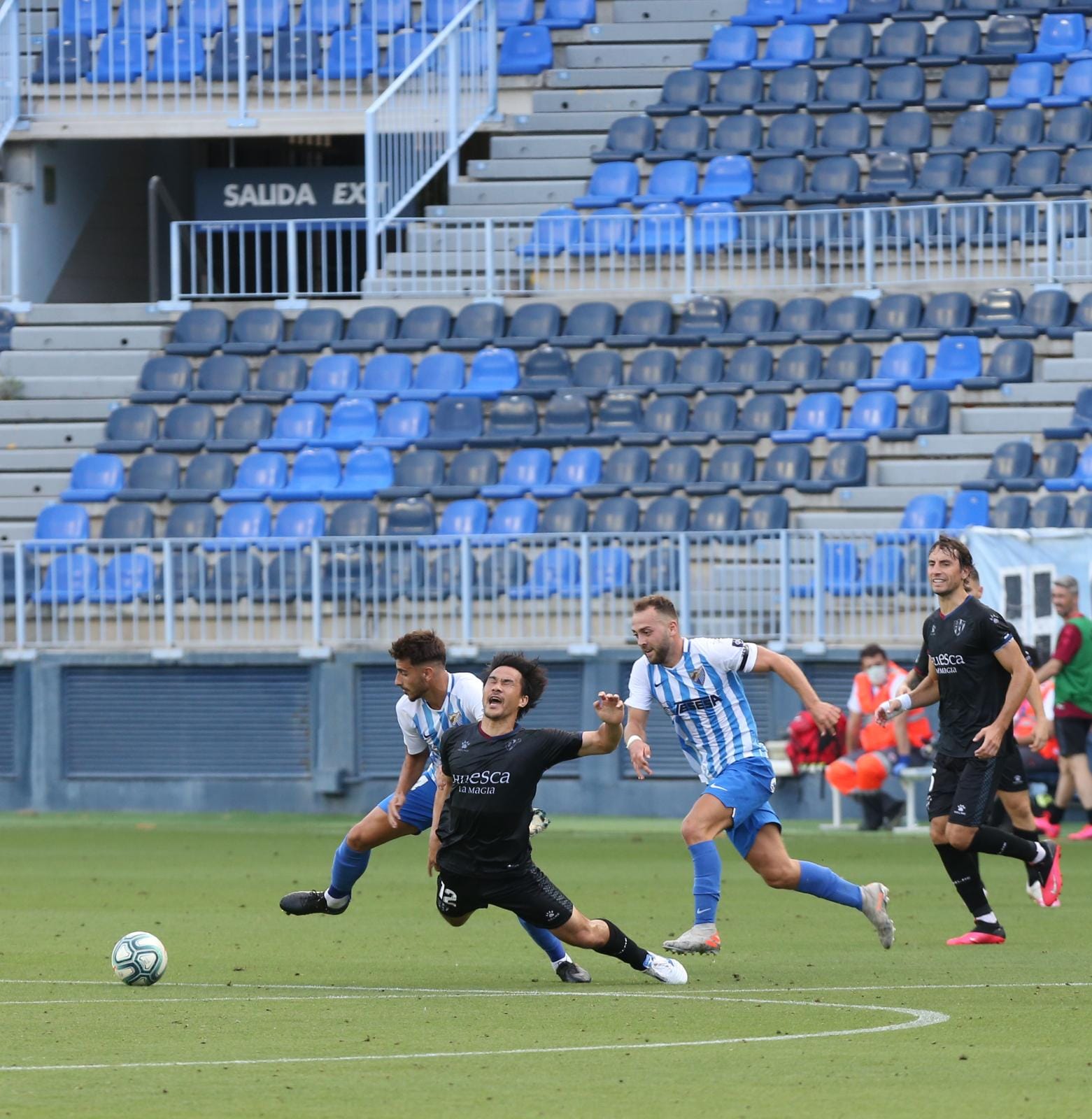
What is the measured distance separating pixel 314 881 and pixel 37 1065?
8008mm

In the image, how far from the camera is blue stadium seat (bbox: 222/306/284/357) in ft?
86.6

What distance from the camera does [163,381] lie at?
2636 centimetres

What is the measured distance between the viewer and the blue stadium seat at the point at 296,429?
2505cm

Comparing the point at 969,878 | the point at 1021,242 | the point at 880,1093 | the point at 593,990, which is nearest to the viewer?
the point at 880,1093

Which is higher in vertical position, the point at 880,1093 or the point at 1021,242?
the point at 1021,242

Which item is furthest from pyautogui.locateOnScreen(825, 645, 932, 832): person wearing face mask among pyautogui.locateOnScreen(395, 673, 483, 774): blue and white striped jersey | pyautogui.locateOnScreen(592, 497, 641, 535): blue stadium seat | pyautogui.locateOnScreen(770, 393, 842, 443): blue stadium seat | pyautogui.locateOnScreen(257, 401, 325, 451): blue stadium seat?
pyautogui.locateOnScreen(395, 673, 483, 774): blue and white striped jersey

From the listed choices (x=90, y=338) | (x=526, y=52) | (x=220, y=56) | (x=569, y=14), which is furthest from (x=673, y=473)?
(x=220, y=56)

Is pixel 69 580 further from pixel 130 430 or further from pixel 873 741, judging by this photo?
pixel 873 741

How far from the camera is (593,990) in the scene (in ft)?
33.0

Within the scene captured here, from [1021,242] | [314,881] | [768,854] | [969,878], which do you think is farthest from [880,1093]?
[1021,242]

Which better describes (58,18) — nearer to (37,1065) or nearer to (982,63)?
(982,63)

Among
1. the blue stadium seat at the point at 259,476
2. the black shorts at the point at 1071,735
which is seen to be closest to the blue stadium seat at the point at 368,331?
the blue stadium seat at the point at 259,476

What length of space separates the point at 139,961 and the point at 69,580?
12750 mm

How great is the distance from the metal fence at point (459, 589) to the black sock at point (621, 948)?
10983 millimetres
